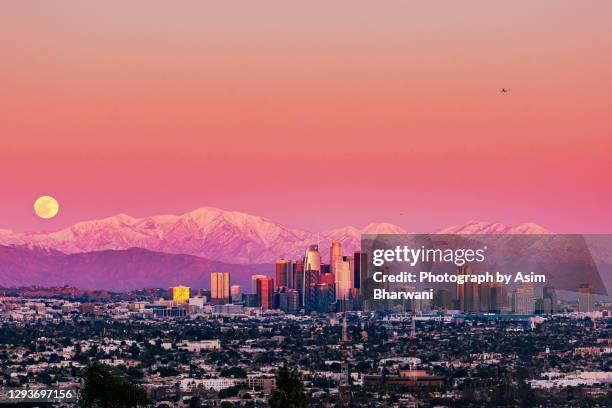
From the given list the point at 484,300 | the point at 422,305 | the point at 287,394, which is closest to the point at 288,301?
the point at 484,300

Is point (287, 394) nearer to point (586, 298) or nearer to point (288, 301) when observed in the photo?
point (586, 298)

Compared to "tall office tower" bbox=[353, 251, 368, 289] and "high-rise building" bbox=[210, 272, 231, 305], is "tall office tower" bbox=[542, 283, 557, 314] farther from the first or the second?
"high-rise building" bbox=[210, 272, 231, 305]

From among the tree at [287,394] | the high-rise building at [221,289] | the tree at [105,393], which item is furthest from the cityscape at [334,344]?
the tree at [287,394]

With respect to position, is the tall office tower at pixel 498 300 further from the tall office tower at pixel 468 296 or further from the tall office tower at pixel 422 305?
the tall office tower at pixel 422 305

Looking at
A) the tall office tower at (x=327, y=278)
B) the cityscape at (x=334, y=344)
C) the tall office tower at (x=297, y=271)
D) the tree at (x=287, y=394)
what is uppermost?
the tall office tower at (x=297, y=271)

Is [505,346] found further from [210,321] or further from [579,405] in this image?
[210,321]

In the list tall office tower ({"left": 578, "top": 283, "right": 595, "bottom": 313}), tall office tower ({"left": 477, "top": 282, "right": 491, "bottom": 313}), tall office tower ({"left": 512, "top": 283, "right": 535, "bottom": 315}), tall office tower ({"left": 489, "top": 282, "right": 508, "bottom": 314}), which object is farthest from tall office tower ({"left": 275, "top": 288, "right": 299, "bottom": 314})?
tall office tower ({"left": 489, "top": 282, "right": 508, "bottom": 314})

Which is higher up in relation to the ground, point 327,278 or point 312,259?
point 312,259
